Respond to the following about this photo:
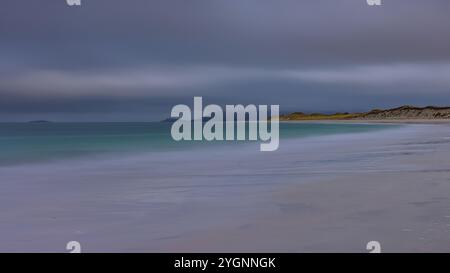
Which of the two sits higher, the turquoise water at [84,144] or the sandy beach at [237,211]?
the turquoise water at [84,144]

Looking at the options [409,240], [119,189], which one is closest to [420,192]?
[409,240]

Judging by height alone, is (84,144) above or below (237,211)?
above

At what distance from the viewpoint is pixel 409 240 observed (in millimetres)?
4426

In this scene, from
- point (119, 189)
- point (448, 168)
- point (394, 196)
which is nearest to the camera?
point (394, 196)

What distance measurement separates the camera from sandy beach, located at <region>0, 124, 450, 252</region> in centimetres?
456

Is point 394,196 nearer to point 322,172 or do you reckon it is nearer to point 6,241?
point 322,172

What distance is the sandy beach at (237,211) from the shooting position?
4.56m

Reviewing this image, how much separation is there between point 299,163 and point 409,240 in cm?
735

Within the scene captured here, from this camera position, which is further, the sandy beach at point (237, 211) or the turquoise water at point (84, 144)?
the turquoise water at point (84, 144)

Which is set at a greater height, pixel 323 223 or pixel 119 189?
pixel 119 189

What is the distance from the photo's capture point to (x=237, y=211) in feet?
19.5

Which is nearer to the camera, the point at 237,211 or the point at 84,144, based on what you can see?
the point at 237,211

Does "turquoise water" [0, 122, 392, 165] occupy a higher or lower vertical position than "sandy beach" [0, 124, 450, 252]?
higher

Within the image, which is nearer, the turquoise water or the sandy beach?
the sandy beach
